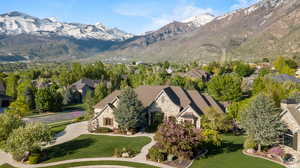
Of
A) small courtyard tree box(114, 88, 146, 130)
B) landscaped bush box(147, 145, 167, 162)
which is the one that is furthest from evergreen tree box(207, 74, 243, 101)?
landscaped bush box(147, 145, 167, 162)

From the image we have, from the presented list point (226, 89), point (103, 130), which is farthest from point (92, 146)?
point (226, 89)

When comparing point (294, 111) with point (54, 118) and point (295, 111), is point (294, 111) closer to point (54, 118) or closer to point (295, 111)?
point (295, 111)

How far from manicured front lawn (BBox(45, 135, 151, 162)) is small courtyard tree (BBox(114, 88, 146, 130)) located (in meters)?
2.63

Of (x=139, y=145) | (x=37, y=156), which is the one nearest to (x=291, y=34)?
(x=139, y=145)

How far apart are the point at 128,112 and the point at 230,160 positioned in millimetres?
17374

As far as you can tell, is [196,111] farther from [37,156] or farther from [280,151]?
[37,156]

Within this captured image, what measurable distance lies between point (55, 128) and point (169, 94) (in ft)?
72.8

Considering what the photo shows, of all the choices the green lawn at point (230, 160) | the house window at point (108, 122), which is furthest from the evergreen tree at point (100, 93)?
the green lawn at point (230, 160)

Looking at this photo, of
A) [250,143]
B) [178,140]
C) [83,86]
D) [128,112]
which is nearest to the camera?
[178,140]

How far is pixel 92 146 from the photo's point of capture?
33000 millimetres

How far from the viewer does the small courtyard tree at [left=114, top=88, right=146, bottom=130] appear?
3847 cm

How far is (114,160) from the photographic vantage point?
1102 inches

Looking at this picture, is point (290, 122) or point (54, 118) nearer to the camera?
point (290, 122)

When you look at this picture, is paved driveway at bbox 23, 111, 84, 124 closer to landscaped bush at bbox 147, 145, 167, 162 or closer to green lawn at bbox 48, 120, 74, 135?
green lawn at bbox 48, 120, 74, 135
